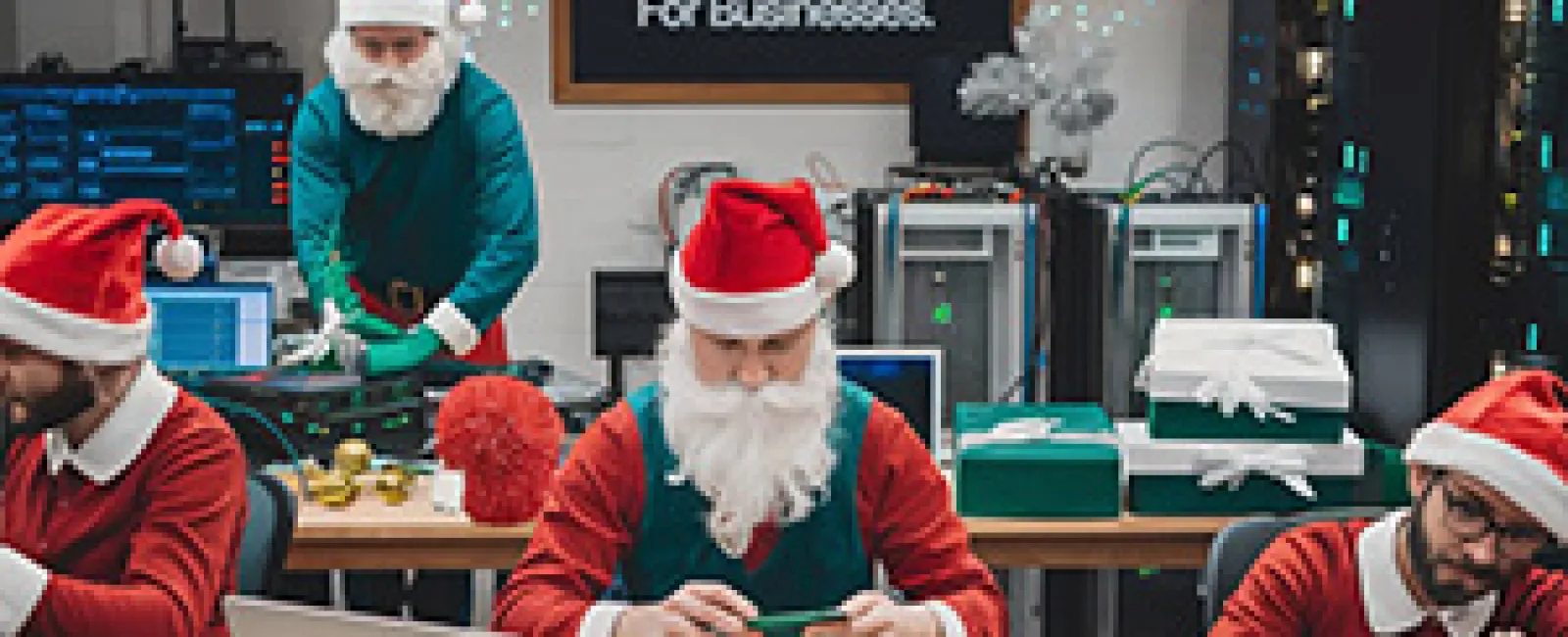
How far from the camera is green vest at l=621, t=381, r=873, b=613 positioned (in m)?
2.97

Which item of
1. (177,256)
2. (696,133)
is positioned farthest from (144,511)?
(696,133)

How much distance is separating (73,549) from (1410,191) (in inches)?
130

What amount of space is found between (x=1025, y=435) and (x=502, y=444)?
858mm

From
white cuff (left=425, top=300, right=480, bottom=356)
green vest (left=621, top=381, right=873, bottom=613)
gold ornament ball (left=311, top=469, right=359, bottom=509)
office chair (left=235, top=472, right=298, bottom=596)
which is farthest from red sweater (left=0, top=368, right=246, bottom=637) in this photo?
white cuff (left=425, top=300, right=480, bottom=356)

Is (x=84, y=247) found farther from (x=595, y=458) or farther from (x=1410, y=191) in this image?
(x=1410, y=191)

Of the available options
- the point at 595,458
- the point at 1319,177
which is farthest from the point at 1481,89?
the point at 595,458

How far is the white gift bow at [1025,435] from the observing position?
12.8ft

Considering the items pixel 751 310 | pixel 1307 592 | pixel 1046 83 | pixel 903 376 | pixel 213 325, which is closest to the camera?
pixel 1307 592

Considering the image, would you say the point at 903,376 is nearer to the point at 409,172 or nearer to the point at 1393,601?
the point at 409,172

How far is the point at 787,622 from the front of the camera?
8.41ft

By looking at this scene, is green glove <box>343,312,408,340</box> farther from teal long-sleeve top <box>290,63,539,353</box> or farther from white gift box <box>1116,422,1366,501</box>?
white gift box <box>1116,422,1366,501</box>

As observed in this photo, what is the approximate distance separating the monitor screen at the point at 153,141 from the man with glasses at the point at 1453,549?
196 inches

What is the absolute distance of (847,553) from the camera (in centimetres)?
300

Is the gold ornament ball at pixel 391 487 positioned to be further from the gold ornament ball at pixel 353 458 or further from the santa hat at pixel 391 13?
the santa hat at pixel 391 13
